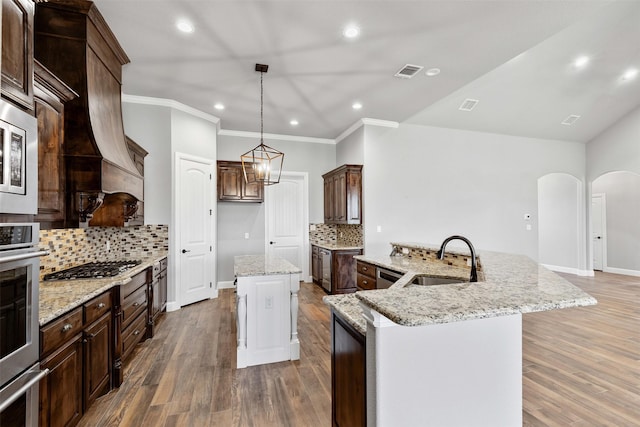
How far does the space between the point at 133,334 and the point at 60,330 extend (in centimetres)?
129

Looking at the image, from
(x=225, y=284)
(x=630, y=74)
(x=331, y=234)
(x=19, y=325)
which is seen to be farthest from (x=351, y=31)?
(x=630, y=74)

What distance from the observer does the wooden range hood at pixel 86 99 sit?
2.13 meters

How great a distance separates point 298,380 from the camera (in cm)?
252

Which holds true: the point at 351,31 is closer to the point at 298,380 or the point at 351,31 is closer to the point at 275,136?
the point at 298,380

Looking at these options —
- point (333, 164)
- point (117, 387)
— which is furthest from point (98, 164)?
point (333, 164)

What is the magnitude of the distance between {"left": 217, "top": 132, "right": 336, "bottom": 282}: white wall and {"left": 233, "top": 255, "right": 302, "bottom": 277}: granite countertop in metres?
2.38

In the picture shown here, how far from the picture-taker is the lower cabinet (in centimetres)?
129

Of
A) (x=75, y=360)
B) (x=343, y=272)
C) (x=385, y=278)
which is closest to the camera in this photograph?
(x=75, y=360)

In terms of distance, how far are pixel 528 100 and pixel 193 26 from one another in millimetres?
5718

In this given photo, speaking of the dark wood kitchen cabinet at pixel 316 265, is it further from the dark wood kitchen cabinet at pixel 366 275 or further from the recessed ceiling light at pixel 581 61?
the recessed ceiling light at pixel 581 61

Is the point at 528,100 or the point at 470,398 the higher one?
the point at 528,100

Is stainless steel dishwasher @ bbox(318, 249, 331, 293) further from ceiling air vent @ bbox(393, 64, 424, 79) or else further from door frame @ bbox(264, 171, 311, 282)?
ceiling air vent @ bbox(393, 64, 424, 79)

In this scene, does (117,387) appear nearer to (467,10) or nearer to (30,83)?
(30,83)

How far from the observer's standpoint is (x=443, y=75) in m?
3.78
